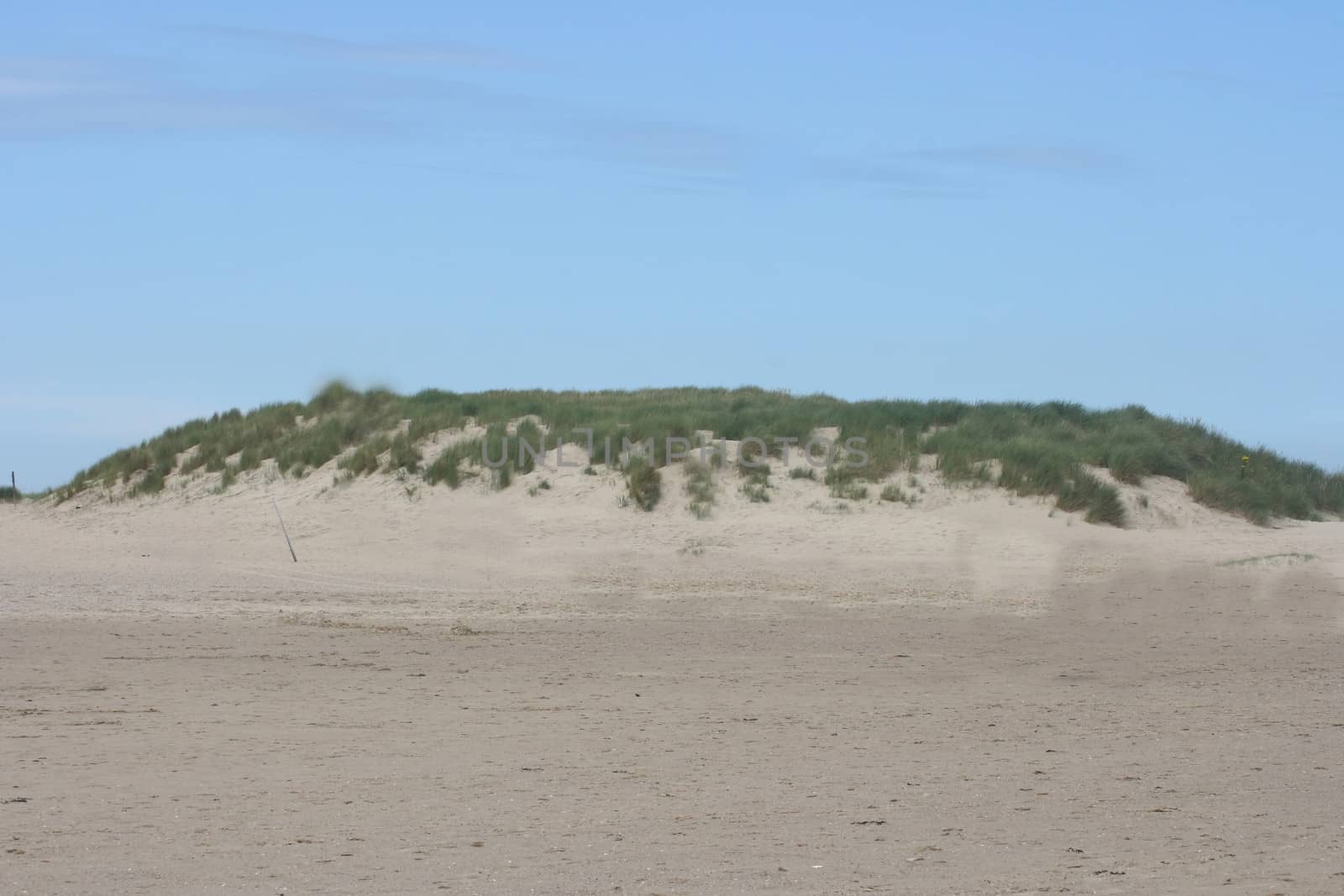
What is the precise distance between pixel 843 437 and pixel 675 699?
11576 millimetres

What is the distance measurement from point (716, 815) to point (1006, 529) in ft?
39.5

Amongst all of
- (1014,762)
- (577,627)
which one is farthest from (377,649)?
(1014,762)

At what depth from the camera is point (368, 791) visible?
7270mm

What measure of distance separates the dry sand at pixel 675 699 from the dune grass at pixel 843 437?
2.10ft

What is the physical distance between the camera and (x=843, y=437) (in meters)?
21.3

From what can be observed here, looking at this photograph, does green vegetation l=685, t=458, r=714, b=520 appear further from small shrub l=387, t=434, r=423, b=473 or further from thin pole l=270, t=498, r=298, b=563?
thin pole l=270, t=498, r=298, b=563

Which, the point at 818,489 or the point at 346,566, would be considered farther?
the point at 818,489

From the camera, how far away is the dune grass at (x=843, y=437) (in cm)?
2014

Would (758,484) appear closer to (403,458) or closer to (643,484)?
(643,484)

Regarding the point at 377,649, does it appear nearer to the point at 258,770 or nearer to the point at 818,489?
the point at 258,770

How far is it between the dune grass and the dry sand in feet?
2.10

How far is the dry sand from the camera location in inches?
244

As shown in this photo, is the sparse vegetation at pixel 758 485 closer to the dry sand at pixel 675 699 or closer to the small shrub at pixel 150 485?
the dry sand at pixel 675 699

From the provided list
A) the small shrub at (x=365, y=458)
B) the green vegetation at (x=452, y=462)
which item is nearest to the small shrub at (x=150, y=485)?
the small shrub at (x=365, y=458)
